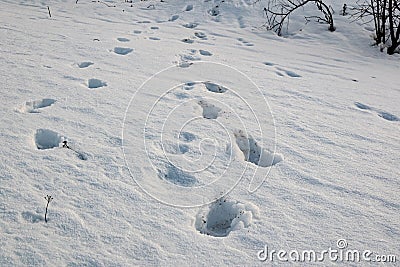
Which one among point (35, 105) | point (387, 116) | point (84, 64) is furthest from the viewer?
point (84, 64)

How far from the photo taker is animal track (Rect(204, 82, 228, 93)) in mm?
3273

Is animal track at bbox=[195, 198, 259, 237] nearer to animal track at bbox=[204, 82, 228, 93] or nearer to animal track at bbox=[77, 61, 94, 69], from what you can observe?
animal track at bbox=[204, 82, 228, 93]

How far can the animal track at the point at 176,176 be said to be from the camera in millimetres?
2119

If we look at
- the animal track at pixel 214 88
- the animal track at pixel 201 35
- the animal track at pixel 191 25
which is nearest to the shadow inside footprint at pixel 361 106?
the animal track at pixel 214 88

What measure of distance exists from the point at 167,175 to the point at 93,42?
2.68 meters

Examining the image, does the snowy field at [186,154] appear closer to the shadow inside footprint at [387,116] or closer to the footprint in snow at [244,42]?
the shadow inside footprint at [387,116]

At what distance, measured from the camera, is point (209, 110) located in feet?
9.65

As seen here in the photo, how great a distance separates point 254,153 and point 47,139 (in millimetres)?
1402

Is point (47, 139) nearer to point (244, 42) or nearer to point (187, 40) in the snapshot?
point (187, 40)

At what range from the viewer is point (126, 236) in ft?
5.61

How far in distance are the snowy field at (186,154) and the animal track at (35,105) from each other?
0.01 m

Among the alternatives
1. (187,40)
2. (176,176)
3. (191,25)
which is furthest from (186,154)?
(191,25)

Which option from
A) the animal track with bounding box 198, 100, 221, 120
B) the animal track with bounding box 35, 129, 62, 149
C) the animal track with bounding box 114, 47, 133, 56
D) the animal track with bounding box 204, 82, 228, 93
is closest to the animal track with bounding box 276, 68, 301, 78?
the animal track with bounding box 204, 82, 228, 93

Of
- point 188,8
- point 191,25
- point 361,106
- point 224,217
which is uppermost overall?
point 188,8
